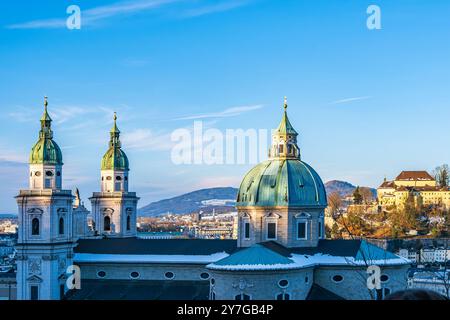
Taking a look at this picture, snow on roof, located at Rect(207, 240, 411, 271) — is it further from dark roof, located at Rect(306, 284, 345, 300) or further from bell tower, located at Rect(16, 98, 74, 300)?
bell tower, located at Rect(16, 98, 74, 300)

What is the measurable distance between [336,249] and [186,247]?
7885mm

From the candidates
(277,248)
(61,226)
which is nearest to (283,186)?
(277,248)

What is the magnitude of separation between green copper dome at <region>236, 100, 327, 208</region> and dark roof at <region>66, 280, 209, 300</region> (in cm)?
482

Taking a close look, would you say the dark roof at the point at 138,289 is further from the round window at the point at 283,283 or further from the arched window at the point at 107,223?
the arched window at the point at 107,223

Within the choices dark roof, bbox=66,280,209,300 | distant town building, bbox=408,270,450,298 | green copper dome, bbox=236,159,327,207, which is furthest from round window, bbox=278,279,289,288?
distant town building, bbox=408,270,450,298

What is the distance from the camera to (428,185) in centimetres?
15200

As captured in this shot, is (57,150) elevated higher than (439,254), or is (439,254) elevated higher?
(57,150)

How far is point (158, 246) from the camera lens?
44.9 m

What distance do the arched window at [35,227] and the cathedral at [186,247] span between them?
0.16 ft

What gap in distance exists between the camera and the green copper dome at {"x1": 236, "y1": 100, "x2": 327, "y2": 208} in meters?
43.1
